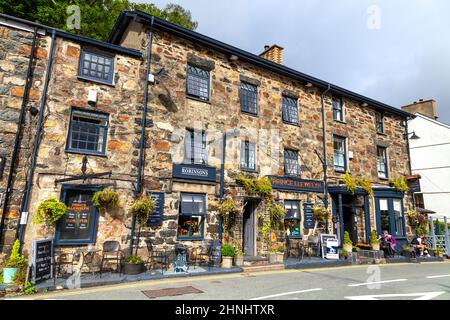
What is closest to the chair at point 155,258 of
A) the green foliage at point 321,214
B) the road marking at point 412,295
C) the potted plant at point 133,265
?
the potted plant at point 133,265

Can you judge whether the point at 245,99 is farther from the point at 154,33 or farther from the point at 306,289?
the point at 306,289

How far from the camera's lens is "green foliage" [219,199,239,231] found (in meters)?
11.6

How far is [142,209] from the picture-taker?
993 centimetres

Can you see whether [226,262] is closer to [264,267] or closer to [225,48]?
[264,267]

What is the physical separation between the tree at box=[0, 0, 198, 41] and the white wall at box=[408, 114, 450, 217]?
2126cm

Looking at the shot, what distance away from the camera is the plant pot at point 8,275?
296 inches

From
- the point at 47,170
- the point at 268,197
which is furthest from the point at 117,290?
the point at 268,197

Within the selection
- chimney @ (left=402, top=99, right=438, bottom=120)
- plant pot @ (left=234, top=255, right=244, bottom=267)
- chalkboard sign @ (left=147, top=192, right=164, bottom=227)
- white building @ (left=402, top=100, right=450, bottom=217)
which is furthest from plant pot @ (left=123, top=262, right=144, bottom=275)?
chimney @ (left=402, top=99, right=438, bottom=120)

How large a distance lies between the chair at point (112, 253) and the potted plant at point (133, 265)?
23 cm

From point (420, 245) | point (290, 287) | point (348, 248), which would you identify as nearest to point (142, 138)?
point (290, 287)

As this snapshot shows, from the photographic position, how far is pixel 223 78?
13.2m

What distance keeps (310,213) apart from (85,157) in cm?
1031

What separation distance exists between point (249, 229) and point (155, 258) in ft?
14.8

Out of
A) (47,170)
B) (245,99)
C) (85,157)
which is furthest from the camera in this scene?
(245,99)
